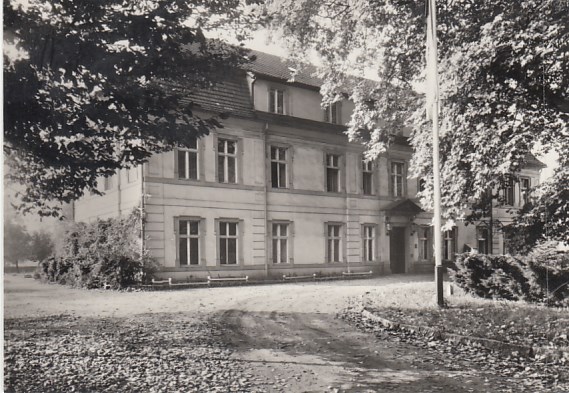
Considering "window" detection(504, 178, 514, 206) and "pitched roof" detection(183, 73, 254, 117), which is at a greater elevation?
"pitched roof" detection(183, 73, 254, 117)

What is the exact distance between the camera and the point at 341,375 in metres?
3.62

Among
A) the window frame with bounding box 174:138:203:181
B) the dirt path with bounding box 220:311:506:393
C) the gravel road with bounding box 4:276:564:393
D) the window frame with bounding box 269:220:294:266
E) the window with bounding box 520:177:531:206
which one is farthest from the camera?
the window with bounding box 520:177:531:206

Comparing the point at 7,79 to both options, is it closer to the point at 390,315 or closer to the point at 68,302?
the point at 68,302

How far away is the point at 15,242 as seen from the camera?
3076 millimetres

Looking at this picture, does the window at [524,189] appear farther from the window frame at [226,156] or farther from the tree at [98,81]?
the tree at [98,81]

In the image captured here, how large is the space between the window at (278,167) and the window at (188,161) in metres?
1.03

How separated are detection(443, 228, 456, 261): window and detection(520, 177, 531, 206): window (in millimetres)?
1117

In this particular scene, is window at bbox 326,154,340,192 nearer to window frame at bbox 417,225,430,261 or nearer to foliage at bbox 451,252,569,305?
window frame at bbox 417,225,430,261

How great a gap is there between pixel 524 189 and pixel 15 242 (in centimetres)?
500

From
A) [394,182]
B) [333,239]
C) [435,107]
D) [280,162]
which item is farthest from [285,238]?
[435,107]

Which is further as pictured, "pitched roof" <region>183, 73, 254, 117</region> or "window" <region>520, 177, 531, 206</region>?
"window" <region>520, 177, 531, 206</region>

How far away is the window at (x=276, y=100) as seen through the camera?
201 inches

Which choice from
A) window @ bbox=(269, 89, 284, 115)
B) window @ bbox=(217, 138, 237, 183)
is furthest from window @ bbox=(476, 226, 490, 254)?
window @ bbox=(217, 138, 237, 183)

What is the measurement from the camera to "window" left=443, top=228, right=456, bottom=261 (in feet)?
21.0
